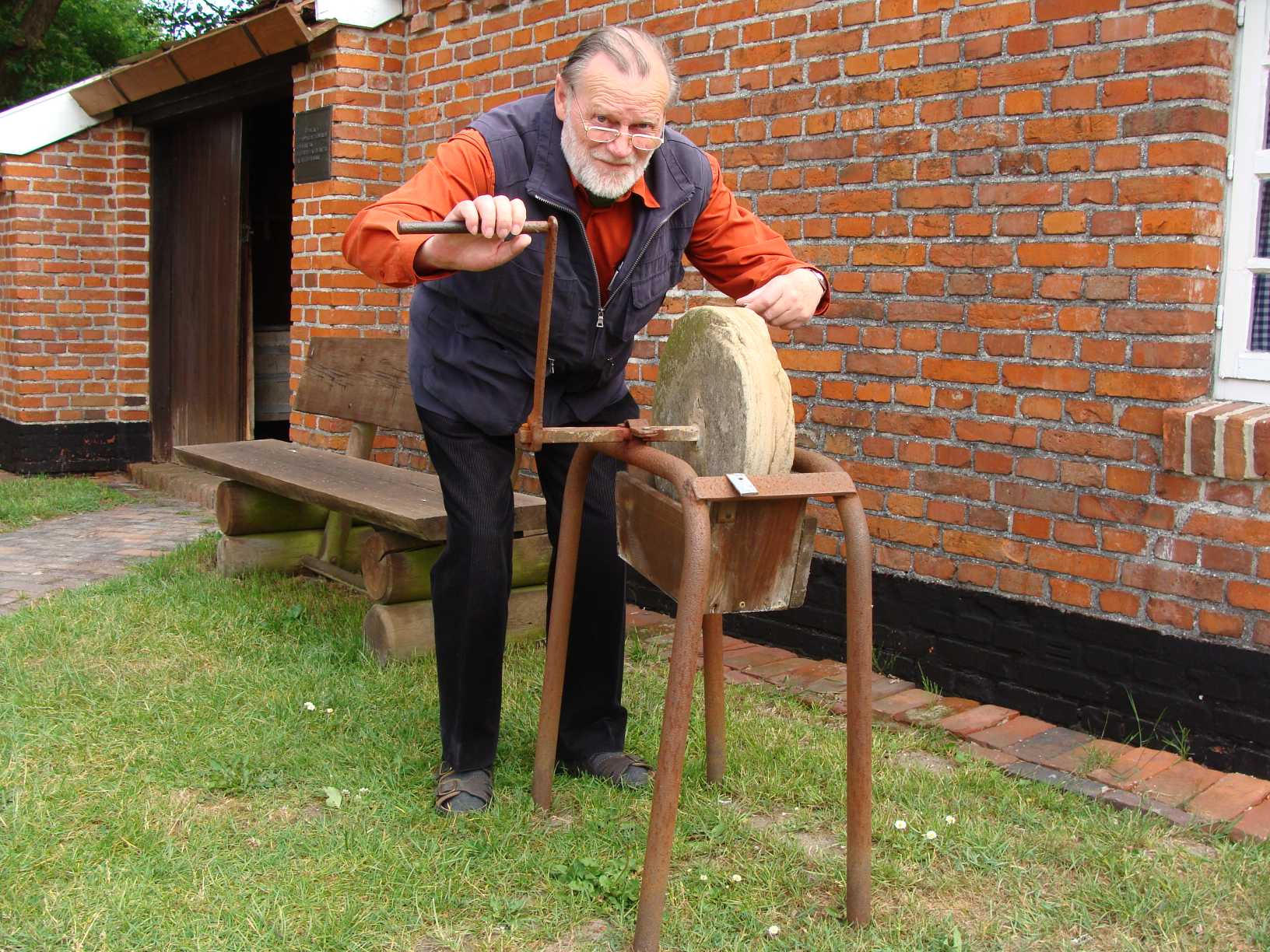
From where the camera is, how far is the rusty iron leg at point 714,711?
3.05m

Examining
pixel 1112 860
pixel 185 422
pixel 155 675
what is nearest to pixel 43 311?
pixel 185 422

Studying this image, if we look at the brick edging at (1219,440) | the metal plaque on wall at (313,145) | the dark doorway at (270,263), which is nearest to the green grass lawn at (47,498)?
the dark doorway at (270,263)

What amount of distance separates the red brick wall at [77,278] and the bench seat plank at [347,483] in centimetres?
326

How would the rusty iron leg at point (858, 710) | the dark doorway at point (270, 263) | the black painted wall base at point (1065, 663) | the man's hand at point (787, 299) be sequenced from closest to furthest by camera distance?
1. the rusty iron leg at point (858, 710)
2. the man's hand at point (787, 299)
3. the black painted wall base at point (1065, 663)
4. the dark doorway at point (270, 263)

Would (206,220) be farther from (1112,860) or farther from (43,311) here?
(1112,860)

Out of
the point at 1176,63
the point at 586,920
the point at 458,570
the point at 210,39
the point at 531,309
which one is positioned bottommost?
the point at 586,920

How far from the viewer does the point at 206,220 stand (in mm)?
8133

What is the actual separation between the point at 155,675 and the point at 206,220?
4.88 metres

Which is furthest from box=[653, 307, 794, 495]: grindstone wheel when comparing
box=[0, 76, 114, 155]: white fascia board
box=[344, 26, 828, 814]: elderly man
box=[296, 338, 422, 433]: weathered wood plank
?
box=[0, 76, 114, 155]: white fascia board

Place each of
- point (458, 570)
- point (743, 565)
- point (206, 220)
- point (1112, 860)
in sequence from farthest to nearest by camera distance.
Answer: point (206, 220)
point (458, 570)
point (1112, 860)
point (743, 565)

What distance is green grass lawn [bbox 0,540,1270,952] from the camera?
2510mm

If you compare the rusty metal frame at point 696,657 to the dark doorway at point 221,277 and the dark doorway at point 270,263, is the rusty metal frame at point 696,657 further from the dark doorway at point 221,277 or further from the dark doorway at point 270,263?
the dark doorway at point 270,263

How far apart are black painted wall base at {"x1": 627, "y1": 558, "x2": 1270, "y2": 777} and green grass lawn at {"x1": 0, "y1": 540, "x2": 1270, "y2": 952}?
417mm

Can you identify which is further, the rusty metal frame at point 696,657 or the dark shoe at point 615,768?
the dark shoe at point 615,768
